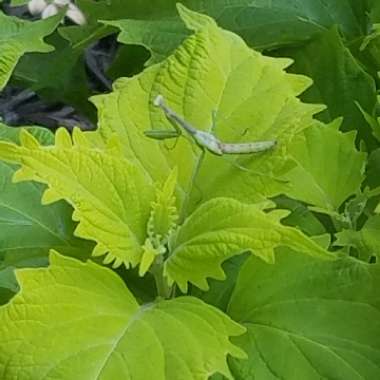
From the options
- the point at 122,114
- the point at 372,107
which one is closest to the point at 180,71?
the point at 122,114

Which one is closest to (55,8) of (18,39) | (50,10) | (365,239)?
(50,10)

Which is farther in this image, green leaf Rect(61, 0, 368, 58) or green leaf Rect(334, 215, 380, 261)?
green leaf Rect(61, 0, 368, 58)

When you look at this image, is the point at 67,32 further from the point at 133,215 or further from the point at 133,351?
the point at 133,351

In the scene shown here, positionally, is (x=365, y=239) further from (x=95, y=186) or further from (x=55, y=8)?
(x=55, y=8)

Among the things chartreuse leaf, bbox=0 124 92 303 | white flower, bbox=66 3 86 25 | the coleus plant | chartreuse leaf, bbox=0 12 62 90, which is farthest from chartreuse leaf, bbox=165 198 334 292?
white flower, bbox=66 3 86 25

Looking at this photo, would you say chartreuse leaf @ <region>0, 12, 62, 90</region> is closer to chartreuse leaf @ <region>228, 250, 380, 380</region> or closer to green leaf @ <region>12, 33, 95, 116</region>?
green leaf @ <region>12, 33, 95, 116</region>

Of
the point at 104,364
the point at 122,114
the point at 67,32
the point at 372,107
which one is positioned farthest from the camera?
the point at 67,32

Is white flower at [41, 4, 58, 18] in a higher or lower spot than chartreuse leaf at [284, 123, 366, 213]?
lower
